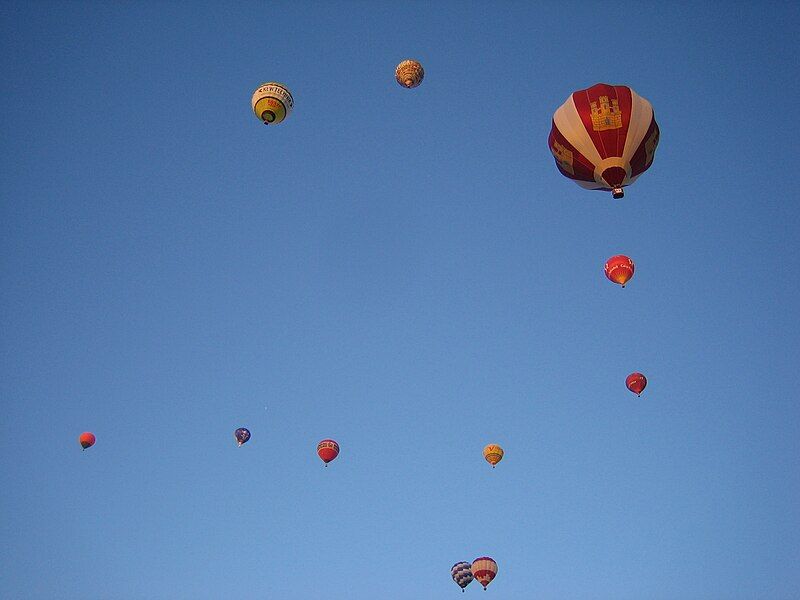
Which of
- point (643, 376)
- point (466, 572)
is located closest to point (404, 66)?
point (643, 376)

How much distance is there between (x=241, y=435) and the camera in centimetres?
3262

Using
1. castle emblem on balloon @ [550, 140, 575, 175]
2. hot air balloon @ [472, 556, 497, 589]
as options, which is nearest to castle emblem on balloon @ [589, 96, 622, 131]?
castle emblem on balloon @ [550, 140, 575, 175]

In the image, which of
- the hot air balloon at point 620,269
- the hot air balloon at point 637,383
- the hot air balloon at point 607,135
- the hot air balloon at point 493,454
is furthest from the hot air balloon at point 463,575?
the hot air balloon at point 607,135

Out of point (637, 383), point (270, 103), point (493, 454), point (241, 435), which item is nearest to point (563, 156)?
point (270, 103)

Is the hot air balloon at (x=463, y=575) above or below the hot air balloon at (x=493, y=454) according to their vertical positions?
below

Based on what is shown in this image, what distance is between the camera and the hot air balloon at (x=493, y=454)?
3120cm

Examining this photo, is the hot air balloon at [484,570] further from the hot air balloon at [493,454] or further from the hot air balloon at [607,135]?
the hot air balloon at [607,135]

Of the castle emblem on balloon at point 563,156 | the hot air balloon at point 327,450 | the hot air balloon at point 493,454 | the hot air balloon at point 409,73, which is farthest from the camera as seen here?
the hot air balloon at point 493,454

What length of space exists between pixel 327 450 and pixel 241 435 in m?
4.92

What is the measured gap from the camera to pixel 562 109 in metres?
18.8

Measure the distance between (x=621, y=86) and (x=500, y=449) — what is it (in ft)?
57.3

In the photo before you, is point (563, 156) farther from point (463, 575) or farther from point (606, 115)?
point (463, 575)

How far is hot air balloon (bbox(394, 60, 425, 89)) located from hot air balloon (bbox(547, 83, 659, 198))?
9432 mm

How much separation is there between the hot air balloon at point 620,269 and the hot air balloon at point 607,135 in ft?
19.3
